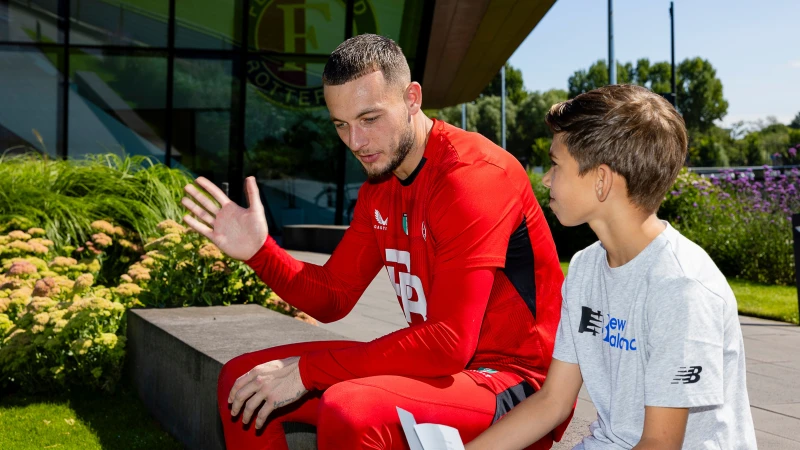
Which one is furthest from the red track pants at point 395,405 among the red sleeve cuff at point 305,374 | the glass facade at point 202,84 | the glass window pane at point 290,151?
the glass window pane at point 290,151

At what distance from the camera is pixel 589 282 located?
2109mm

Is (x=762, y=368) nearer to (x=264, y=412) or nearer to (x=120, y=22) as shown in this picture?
(x=264, y=412)

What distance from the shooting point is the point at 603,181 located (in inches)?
78.2

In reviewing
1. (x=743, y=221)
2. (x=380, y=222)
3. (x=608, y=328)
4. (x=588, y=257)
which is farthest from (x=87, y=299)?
(x=743, y=221)

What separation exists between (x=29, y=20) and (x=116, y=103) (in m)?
2.21

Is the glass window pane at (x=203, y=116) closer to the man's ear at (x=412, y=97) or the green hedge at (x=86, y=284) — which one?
the green hedge at (x=86, y=284)

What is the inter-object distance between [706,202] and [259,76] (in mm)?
8770

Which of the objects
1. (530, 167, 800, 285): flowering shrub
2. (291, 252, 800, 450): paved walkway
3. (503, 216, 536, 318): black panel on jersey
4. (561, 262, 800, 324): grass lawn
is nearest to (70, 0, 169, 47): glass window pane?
(530, 167, 800, 285): flowering shrub

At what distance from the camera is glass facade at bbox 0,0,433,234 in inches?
632

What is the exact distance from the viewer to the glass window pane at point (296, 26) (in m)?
16.9

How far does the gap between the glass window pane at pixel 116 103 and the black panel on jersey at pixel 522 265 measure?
574 inches

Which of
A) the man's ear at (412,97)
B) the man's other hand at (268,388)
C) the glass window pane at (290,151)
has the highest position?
the glass window pane at (290,151)

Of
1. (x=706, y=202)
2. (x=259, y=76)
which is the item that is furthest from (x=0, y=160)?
(x=706, y=202)

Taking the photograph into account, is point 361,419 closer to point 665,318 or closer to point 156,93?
point 665,318
